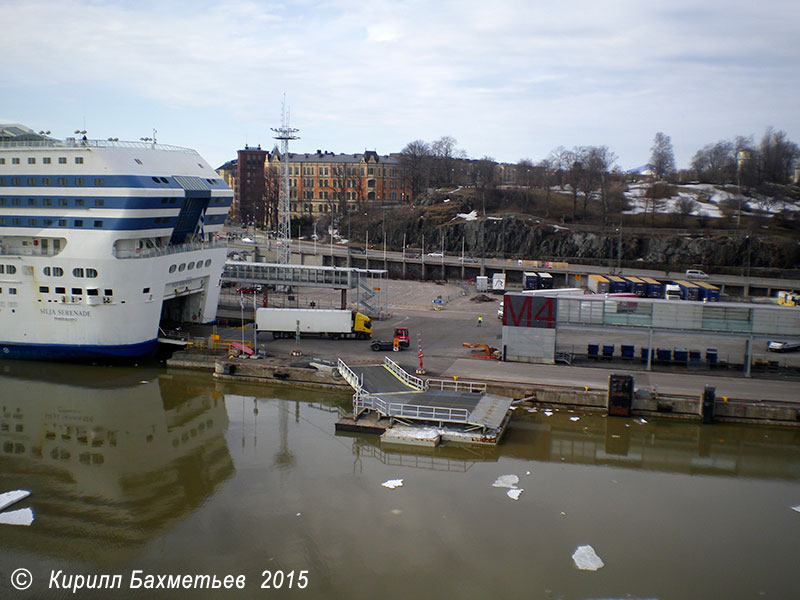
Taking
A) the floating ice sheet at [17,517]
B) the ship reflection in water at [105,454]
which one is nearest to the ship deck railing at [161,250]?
the ship reflection in water at [105,454]

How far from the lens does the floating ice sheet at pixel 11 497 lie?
16.6 metres

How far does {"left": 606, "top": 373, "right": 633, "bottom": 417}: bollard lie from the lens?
23.3 meters

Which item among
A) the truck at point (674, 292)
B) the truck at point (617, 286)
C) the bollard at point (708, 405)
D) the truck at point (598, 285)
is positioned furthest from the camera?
the truck at point (598, 285)

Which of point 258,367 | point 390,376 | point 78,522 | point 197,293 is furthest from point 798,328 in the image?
point 197,293

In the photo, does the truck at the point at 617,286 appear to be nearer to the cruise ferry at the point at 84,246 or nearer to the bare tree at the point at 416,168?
the cruise ferry at the point at 84,246

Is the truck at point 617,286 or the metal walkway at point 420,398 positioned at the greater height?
the truck at point 617,286

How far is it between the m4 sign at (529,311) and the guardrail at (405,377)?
5.64m

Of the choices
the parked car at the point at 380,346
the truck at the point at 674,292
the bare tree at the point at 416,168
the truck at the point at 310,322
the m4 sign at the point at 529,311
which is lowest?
the parked car at the point at 380,346

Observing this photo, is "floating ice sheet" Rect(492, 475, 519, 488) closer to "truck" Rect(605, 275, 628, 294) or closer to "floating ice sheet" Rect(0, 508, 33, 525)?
"floating ice sheet" Rect(0, 508, 33, 525)

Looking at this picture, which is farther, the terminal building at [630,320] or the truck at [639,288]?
the truck at [639,288]

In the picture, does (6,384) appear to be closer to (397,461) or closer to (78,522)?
(78,522)

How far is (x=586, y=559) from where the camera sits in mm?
14266

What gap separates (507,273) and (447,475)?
41645 mm

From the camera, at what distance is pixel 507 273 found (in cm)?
5866
